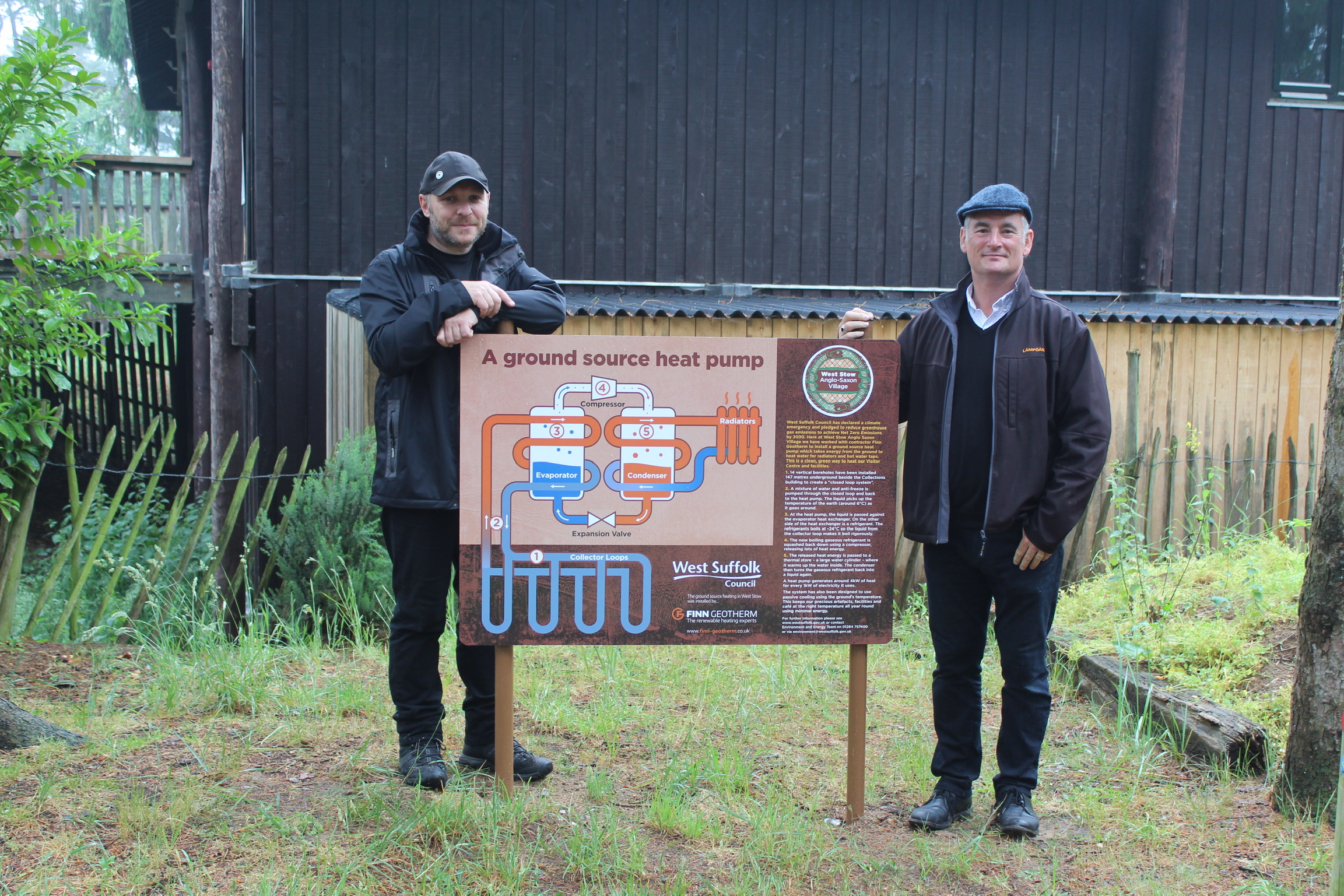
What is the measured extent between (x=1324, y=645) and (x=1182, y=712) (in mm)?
827

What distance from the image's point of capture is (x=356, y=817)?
3.15m

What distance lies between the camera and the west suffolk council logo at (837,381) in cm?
325

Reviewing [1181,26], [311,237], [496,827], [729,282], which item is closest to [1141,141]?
[1181,26]

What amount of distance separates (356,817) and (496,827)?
0.46m

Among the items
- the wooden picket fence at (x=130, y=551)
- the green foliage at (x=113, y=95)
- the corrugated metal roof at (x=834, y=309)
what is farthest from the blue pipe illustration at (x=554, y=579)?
the green foliage at (x=113, y=95)

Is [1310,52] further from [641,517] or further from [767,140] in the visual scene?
[641,517]

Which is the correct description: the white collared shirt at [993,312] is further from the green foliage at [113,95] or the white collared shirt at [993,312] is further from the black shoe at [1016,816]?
the green foliage at [113,95]

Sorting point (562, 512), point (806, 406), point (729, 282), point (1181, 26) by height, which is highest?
point (1181, 26)

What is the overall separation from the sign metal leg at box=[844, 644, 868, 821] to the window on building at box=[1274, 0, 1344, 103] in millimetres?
9965

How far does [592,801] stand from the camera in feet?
11.3

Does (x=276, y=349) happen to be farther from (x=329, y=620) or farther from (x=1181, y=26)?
(x=1181, y=26)

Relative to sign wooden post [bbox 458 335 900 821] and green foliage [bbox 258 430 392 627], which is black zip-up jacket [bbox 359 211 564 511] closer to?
sign wooden post [bbox 458 335 900 821]

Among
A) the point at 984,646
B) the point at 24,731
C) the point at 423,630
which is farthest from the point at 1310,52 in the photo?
the point at 24,731

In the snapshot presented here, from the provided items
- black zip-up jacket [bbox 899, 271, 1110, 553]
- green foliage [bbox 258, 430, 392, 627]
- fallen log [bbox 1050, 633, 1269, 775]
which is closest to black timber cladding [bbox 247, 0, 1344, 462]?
green foliage [bbox 258, 430, 392, 627]
